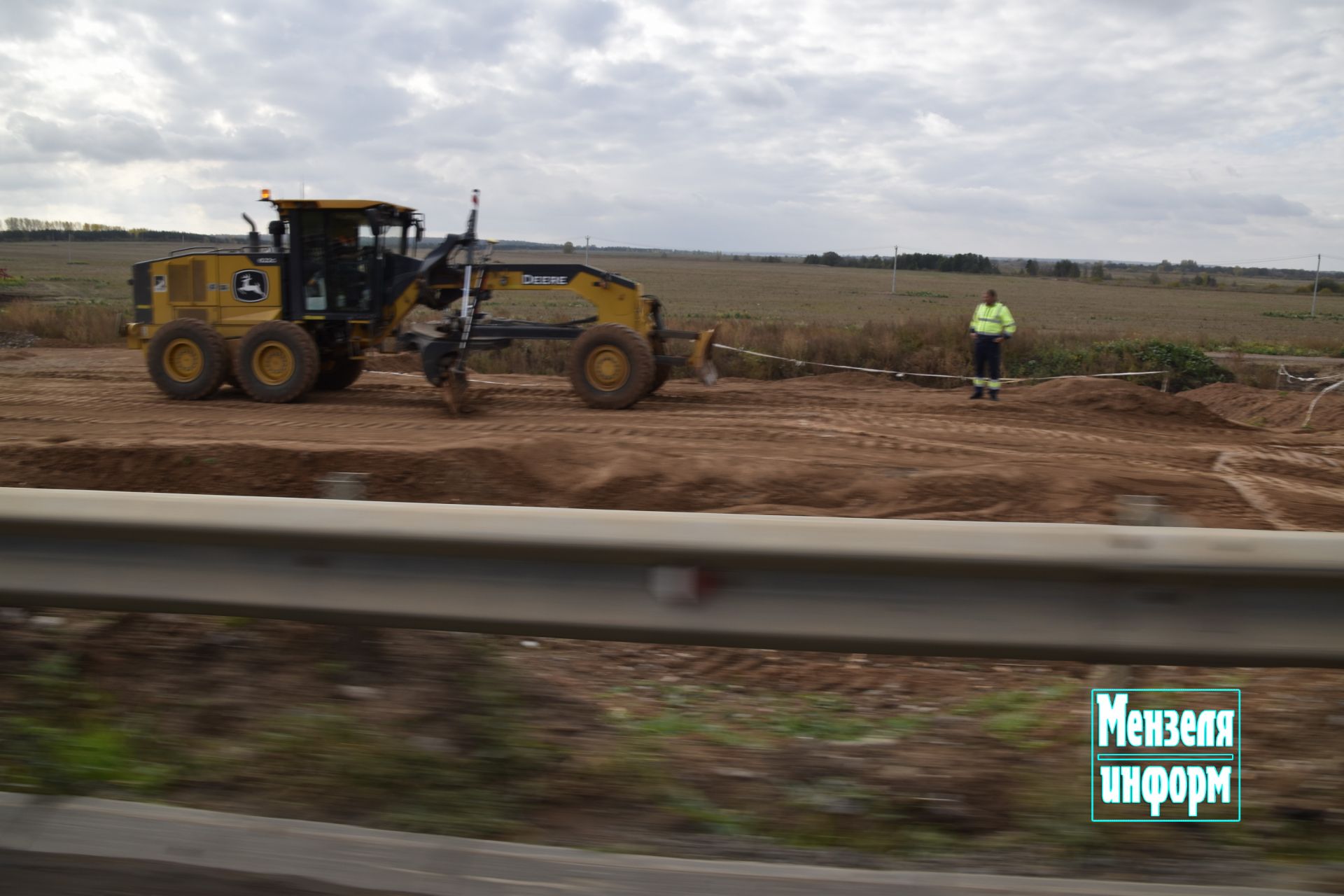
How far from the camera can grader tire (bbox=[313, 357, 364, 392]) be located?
17328mm

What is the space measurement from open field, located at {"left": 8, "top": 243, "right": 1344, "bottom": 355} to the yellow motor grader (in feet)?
15.8

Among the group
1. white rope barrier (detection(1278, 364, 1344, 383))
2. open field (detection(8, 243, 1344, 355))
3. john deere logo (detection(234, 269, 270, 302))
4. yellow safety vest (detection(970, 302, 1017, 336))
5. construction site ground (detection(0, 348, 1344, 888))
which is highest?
open field (detection(8, 243, 1344, 355))

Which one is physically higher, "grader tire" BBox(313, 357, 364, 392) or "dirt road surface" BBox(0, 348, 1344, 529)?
"grader tire" BBox(313, 357, 364, 392)

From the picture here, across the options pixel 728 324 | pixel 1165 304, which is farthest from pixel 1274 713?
pixel 1165 304

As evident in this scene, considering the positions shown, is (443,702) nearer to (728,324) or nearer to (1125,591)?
(1125,591)

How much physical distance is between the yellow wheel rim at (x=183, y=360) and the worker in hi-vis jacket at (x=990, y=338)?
461 inches

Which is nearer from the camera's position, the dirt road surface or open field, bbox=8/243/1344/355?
the dirt road surface

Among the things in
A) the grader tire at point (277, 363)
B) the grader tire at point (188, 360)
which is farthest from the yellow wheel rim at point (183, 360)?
the grader tire at point (277, 363)

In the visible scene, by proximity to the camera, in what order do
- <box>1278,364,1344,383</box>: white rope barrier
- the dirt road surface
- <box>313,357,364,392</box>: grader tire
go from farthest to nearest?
<box>1278,364,1344,383</box>: white rope barrier < <box>313,357,364,392</box>: grader tire < the dirt road surface

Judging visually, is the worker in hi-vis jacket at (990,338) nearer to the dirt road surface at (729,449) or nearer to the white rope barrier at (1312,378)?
the dirt road surface at (729,449)

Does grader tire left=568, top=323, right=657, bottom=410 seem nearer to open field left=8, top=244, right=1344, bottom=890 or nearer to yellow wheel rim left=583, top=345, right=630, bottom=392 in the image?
yellow wheel rim left=583, top=345, right=630, bottom=392

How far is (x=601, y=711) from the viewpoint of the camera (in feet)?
13.2

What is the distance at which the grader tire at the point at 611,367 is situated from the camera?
48.4 ft

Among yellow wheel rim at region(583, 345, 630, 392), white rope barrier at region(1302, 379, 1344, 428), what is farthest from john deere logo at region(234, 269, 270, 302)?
white rope barrier at region(1302, 379, 1344, 428)
